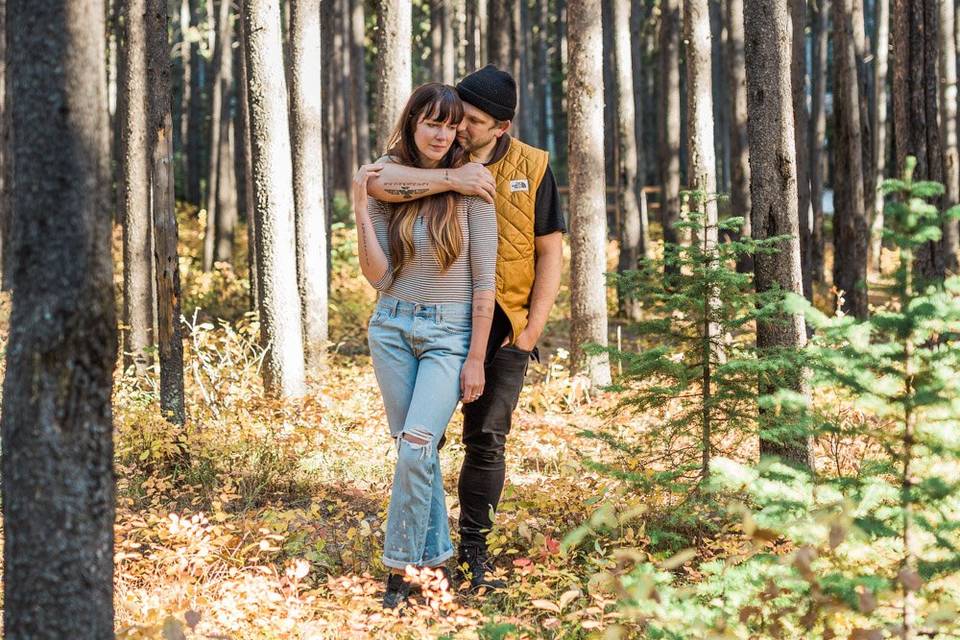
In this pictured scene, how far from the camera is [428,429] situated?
428cm

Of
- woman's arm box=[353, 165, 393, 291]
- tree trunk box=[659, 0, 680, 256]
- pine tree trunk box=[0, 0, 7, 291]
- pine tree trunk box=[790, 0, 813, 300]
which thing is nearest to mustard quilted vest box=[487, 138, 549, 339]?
woman's arm box=[353, 165, 393, 291]

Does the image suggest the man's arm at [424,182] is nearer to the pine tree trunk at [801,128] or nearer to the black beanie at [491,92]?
the black beanie at [491,92]

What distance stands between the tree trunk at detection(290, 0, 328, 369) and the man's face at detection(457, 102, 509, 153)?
684cm

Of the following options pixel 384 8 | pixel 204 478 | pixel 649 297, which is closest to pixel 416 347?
pixel 649 297

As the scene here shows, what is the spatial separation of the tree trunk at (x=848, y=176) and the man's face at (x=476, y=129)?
32.0 feet

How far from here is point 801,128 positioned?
11664mm

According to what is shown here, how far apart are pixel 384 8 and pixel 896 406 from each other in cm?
775

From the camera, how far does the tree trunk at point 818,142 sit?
17.1m

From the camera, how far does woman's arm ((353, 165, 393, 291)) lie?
14.3ft

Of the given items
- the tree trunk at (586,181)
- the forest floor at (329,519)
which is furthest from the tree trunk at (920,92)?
the forest floor at (329,519)

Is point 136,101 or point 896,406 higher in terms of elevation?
point 136,101

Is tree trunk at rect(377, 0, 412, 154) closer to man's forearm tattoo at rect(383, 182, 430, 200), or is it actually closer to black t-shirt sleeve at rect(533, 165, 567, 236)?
black t-shirt sleeve at rect(533, 165, 567, 236)

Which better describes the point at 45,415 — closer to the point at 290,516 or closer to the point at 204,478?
the point at 290,516

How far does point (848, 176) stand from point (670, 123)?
4.76 m
